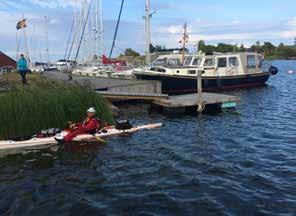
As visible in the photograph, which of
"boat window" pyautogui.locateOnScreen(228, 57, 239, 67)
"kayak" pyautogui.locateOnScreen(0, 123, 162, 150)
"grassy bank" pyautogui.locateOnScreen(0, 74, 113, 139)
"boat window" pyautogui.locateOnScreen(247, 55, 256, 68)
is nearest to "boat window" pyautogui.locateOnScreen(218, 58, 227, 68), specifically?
"boat window" pyautogui.locateOnScreen(228, 57, 239, 67)

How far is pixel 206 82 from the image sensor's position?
3719cm

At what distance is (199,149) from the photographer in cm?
1617

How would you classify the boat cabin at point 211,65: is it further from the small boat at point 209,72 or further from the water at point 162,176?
the water at point 162,176

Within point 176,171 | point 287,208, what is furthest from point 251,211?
point 176,171

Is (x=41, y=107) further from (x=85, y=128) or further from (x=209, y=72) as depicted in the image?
(x=209, y=72)

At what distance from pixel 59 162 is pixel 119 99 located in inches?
528

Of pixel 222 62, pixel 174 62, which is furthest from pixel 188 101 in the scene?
pixel 174 62

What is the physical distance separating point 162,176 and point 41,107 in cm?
Answer: 665

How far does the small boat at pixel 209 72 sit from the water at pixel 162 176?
1544cm

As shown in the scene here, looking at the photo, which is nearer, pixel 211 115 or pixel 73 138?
pixel 73 138

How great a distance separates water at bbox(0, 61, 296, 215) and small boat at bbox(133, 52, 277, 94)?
15437 mm

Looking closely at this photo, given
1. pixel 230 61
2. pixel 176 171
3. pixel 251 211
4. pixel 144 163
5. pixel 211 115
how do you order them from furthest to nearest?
pixel 230 61
pixel 211 115
pixel 144 163
pixel 176 171
pixel 251 211

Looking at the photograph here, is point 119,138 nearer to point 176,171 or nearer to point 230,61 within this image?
point 176,171

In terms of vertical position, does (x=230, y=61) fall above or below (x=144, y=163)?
above
